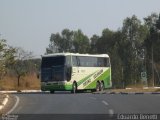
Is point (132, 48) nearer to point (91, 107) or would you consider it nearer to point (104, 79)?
point (104, 79)

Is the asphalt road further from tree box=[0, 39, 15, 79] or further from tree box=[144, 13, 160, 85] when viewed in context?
tree box=[144, 13, 160, 85]

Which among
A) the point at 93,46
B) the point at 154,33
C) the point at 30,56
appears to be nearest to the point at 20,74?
the point at 30,56

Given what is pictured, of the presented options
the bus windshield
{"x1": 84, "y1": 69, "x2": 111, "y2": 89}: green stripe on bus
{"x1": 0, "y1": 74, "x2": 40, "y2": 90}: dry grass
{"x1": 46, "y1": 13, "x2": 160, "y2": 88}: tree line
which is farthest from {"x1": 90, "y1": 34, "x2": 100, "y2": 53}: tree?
the bus windshield

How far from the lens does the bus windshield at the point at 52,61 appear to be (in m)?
47.1

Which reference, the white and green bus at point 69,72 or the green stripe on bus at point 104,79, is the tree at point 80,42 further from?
the white and green bus at point 69,72

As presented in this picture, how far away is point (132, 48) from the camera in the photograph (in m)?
91.1

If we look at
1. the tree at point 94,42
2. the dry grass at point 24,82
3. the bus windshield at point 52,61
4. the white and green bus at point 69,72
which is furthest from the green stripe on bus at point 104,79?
the tree at point 94,42

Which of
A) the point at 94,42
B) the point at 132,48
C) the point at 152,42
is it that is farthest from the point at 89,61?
the point at 94,42

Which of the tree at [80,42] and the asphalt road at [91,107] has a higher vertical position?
the tree at [80,42]

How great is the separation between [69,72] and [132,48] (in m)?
45.0

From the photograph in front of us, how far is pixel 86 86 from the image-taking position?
50031mm

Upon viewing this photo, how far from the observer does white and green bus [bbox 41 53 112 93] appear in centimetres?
4712

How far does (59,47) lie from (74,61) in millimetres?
66515

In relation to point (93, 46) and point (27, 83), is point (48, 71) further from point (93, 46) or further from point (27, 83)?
point (93, 46)
